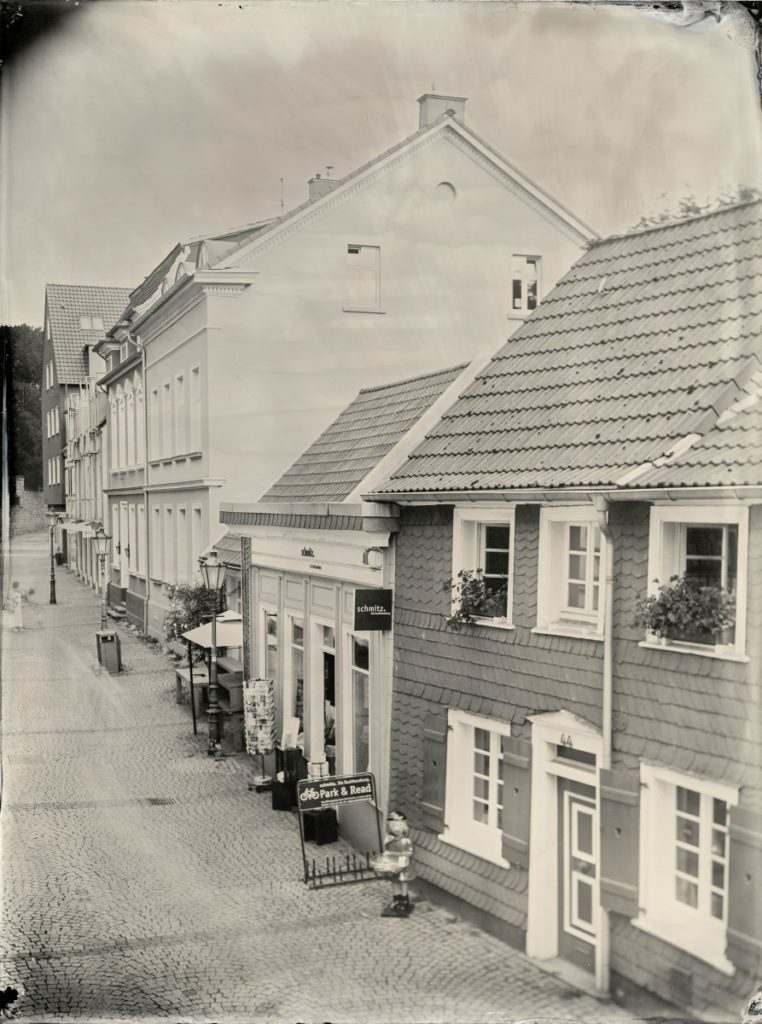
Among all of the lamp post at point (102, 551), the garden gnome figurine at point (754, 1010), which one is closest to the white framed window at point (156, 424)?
the lamp post at point (102, 551)

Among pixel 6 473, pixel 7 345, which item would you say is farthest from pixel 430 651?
pixel 7 345

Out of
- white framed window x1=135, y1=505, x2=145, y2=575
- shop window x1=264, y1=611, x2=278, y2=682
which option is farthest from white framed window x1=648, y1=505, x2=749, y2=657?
white framed window x1=135, y1=505, x2=145, y2=575

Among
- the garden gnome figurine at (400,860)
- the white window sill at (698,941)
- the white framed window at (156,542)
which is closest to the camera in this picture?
the white window sill at (698,941)

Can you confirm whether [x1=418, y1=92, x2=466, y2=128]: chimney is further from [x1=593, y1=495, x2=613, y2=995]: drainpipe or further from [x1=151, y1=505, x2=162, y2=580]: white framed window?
[x1=151, y1=505, x2=162, y2=580]: white framed window

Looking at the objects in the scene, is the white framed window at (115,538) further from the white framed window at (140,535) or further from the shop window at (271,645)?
the shop window at (271,645)

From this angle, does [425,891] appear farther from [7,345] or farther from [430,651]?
[7,345]
